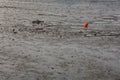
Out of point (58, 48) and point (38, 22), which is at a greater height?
point (38, 22)

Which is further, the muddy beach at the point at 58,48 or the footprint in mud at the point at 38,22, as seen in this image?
the footprint in mud at the point at 38,22

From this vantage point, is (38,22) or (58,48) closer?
(58,48)

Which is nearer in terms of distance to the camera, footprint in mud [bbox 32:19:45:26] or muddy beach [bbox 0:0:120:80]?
muddy beach [bbox 0:0:120:80]

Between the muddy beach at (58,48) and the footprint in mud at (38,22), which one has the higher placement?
the footprint in mud at (38,22)

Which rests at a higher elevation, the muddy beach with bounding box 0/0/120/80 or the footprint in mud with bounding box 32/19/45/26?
the footprint in mud with bounding box 32/19/45/26

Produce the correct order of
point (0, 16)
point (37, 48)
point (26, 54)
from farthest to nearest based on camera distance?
point (0, 16)
point (37, 48)
point (26, 54)

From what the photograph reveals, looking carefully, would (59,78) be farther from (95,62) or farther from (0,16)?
(0,16)

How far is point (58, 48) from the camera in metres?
8.54

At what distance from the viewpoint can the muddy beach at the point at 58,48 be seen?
21.4ft

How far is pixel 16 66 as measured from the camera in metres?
6.89

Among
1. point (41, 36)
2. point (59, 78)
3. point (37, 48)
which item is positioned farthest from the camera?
point (41, 36)

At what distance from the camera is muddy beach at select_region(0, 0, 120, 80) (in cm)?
654

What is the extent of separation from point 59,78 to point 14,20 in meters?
7.11

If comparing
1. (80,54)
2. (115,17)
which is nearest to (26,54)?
(80,54)
